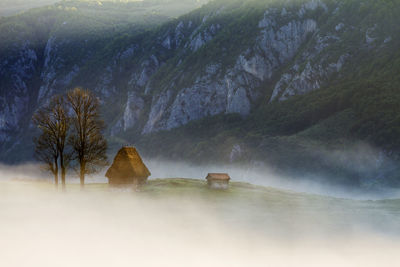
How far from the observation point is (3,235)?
116 feet

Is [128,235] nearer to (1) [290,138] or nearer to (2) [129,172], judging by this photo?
(2) [129,172]

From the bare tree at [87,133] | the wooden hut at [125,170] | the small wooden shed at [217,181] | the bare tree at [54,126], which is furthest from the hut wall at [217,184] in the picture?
the bare tree at [54,126]

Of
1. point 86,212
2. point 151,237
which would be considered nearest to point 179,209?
point 86,212

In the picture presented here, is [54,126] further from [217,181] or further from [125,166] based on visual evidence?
[217,181]

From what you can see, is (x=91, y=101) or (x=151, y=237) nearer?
(x=151, y=237)

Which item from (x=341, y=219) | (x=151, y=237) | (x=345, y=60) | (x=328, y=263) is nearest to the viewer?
(x=328, y=263)

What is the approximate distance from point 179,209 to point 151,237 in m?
15.7

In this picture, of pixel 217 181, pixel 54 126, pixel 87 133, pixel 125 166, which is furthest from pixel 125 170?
pixel 217 181

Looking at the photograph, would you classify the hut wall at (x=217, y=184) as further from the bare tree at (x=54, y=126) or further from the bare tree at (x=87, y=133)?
the bare tree at (x=54, y=126)

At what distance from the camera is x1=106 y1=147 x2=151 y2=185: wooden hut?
6369 centimetres

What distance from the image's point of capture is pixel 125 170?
6400cm

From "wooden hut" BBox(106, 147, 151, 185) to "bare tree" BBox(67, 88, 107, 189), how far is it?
11.2 feet

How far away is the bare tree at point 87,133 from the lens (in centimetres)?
5944

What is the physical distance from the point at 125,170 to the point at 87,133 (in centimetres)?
876
